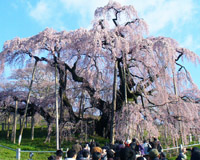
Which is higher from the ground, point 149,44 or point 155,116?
point 149,44

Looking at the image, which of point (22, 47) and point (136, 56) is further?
point (22, 47)

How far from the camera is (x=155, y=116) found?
13055 millimetres

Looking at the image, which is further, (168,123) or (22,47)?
(22,47)

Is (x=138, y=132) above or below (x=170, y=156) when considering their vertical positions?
above

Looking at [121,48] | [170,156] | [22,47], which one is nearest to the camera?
[170,156]

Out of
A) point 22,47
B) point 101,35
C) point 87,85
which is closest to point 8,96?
point 22,47

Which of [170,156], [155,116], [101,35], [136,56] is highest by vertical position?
[101,35]

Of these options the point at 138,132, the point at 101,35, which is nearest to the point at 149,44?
the point at 101,35

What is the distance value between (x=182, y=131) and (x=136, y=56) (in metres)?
5.14

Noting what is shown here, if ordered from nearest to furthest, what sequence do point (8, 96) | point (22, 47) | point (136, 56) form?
point (136, 56) → point (22, 47) → point (8, 96)

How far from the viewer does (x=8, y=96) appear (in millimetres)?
19703

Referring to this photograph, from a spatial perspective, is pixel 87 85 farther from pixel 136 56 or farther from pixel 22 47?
pixel 22 47

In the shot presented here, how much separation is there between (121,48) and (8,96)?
12.1 m

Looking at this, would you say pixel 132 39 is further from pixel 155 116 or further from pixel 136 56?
pixel 155 116
